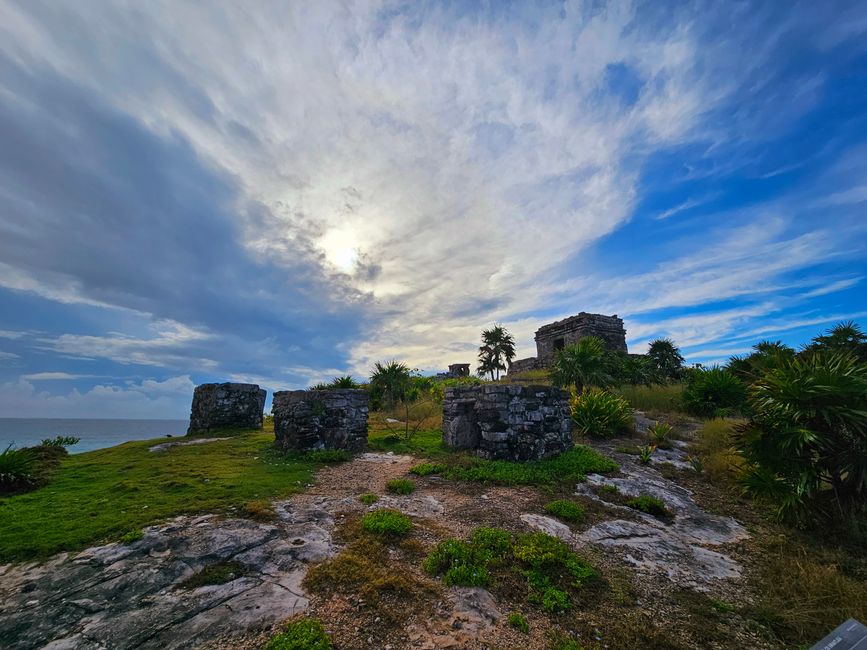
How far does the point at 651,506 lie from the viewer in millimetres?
7168

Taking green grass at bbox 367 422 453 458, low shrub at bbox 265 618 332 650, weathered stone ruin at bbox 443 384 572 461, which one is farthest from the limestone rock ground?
green grass at bbox 367 422 453 458

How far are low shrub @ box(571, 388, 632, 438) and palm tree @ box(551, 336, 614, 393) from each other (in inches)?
92.1

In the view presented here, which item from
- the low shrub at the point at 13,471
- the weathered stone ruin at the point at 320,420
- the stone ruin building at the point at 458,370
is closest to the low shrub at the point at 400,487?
the weathered stone ruin at the point at 320,420

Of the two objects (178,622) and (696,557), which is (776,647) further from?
(178,622)

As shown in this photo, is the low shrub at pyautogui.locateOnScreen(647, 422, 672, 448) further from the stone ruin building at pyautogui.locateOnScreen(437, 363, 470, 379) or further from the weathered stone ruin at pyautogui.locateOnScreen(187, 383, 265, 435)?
the stone ruin building at pyautogui.locateOnScreen(437, 363, 470, 379)

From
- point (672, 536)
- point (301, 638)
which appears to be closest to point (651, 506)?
point (672, 536)

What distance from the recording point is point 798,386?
637 centimetres

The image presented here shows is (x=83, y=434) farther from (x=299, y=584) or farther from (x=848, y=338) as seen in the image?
(x=848, y=338)

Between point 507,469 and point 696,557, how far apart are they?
4117 mm

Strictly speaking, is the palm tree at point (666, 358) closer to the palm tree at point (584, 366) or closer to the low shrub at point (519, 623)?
the palm tree at point (584, 366)

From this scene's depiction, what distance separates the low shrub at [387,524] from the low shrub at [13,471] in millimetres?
7517

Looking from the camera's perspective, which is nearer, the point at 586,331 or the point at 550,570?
the point at 550,570

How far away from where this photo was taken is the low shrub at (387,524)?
5.49 m

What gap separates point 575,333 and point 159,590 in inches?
1051
